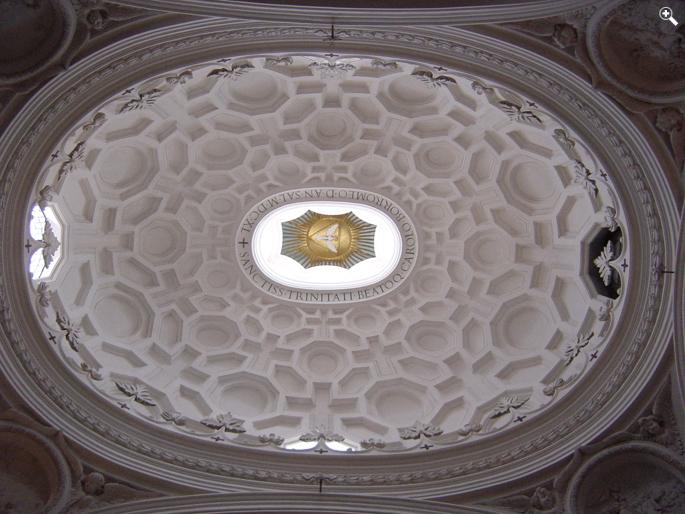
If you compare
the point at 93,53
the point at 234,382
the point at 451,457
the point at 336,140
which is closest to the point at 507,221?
the point at 336,140

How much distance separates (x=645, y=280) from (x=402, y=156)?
8.07 metres

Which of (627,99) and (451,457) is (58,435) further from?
(627,99)

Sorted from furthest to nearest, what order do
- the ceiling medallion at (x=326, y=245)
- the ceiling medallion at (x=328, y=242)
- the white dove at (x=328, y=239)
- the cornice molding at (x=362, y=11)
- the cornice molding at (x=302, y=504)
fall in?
the white dove at (x=328, y=239), the ceiling medallion at (x=328, y=242), the ceiling medallion at (x=326, y=245), the cornice molding at (x=302, y=504), the cornice molding at (x=362, y=11)

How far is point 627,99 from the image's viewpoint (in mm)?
14695

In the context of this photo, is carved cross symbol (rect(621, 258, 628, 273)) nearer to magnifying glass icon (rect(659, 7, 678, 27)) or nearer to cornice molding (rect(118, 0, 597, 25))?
magnifying glass icon (rect(659, 7, 678, 27))

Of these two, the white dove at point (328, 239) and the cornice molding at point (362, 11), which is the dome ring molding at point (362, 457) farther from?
the white dove at point (328, 239)

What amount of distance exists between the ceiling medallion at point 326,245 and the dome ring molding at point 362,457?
22.2 feet

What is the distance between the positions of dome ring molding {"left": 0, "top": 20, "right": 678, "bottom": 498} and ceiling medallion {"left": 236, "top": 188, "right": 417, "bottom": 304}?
6.77m

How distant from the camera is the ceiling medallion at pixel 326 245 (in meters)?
23.0

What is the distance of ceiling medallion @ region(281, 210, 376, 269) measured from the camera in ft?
79.3

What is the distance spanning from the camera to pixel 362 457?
17578mm

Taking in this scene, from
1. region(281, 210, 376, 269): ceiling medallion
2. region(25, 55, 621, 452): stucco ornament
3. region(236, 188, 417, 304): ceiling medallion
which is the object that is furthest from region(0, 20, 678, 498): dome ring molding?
region(281, 210, 376, 269): ceiling medallion

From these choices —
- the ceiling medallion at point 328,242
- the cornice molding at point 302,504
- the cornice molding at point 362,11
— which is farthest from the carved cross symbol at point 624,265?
the ceiling medallion at point 328,242

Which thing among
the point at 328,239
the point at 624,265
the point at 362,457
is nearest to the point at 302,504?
the point at 362,457
